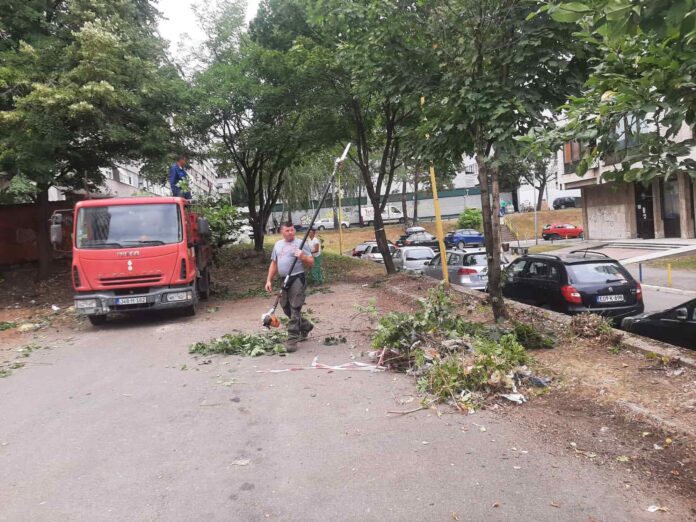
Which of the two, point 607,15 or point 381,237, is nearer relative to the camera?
point 607,15

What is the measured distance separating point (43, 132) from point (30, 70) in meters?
1.73

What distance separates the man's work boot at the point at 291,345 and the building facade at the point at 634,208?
72.2ft

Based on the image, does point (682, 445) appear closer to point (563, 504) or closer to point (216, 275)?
point (563, 504)

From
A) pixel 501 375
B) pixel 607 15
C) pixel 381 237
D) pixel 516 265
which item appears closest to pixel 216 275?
pixel 381 237

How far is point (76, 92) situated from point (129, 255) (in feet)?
15.1

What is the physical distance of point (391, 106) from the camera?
16172mm

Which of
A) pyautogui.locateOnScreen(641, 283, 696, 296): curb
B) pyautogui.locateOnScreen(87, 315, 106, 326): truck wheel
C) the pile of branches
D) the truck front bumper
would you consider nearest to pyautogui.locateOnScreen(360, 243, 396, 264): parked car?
pyautogui.locateOnScreen(641, 283, 696, 296): curb

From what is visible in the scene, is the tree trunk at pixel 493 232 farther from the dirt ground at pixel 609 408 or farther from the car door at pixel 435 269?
the car door at pixel 435 269

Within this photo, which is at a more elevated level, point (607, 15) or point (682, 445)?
point (607, 15)

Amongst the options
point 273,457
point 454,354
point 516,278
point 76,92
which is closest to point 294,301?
point 454,354

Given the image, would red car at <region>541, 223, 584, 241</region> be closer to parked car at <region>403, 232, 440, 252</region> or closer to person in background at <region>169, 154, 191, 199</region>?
parked car at <region>403, 232, 440, 252</region>

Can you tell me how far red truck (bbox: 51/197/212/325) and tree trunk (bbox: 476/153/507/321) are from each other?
5855mm

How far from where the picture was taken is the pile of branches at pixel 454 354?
530 centimetres

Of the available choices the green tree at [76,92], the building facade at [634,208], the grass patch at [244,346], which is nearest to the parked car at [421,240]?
the building facade at [634,208]
